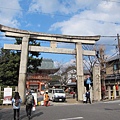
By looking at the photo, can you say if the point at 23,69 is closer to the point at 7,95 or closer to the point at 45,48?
the point at 7,95

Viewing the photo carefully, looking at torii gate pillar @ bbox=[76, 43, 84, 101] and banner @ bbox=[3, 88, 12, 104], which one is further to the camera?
torii gate pillar @ bbox=[76, 43, 84, 101]

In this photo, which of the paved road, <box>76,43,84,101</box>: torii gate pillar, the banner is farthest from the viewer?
<box>76,43,84,101</box>: torii gate pillar

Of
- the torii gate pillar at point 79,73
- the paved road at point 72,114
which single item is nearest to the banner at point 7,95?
the paved road at point 72,114

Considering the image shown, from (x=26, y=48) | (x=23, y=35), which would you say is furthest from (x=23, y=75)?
(x=23, y=35)

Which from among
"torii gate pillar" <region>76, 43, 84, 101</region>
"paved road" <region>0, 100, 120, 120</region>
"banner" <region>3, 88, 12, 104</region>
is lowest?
"paved road" <region>0, 100, 120, 120</region>

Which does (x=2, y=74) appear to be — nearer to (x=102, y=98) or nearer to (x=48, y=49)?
(x=48, y=49)

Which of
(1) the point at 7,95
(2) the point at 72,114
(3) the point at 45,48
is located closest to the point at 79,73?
(3) the point at 45,48

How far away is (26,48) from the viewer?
22422mm

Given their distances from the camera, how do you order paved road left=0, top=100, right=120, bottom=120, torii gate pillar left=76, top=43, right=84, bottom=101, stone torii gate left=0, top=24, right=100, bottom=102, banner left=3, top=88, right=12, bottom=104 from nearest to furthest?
paved road left=0, top=100, right=120, bottom=120, banner left=3, top=88, right=12, bottom=104, stone torii gate left=0, top=24, right=100, bottom=102, torii gate pillar left=76, top=43, right=84, bottom=101

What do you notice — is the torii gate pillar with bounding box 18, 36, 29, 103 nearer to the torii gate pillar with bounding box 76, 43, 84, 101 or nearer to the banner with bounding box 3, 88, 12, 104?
the banner with bounding box 3, 88, 12, 104

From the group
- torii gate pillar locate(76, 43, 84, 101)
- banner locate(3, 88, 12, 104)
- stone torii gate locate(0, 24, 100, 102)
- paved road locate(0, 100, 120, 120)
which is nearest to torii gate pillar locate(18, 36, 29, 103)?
stone torii gate locate(0, 24, 100, 102)

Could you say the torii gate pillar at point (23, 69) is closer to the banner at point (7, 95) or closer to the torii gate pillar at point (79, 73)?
the banner at point (7, 95)

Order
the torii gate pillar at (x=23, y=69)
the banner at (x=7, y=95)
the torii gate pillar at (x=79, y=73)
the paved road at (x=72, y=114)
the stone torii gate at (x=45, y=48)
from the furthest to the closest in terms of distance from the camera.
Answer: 1. the torii gate pillar at (x=79, y=73)
2. the stone torii gate at (x=45, y=48)
3. the torii gate pillar at (x=23, y=69)
4. the banner at (x=7, y=95)
5. the paved road at (x=72, y=114)

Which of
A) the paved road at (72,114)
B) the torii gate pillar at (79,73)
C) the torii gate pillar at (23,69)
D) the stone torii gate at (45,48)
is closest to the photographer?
the paved road at (72,114)
